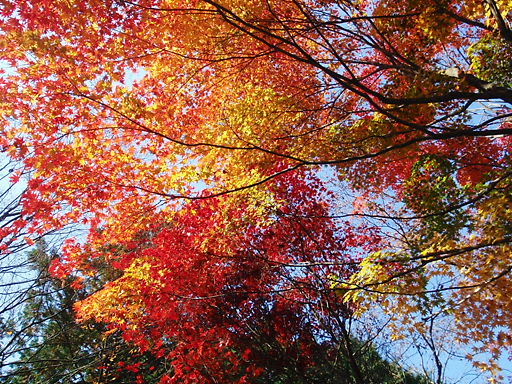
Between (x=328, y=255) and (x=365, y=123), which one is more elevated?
(x=365, y=123)

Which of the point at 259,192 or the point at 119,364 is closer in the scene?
the point at 259,192

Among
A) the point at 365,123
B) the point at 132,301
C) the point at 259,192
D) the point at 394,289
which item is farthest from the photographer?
the point at 132,301

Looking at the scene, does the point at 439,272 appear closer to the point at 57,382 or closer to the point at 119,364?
the point at 119,364

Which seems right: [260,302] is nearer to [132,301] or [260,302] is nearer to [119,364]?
[132,301]

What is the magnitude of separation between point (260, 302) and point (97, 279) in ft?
30.8

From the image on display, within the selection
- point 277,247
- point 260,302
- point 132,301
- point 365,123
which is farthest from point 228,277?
point 365,123

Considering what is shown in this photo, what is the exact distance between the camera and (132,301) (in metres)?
10.0

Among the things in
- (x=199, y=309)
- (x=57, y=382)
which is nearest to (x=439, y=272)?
(x=199, y=309)

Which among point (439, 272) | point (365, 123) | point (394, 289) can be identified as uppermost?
point (365, 123)

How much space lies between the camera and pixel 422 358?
28.0ft

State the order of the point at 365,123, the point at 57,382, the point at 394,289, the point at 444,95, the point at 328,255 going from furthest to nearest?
A: 1. the point at 57,382
2. the point at 328,255
3. the point at 365,123
4. the point at 394,289
5. the point at 444,95

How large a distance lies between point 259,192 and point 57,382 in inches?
490

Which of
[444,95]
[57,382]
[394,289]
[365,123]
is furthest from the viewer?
[57,382]

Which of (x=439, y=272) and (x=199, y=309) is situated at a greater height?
(x=199, y=309)
